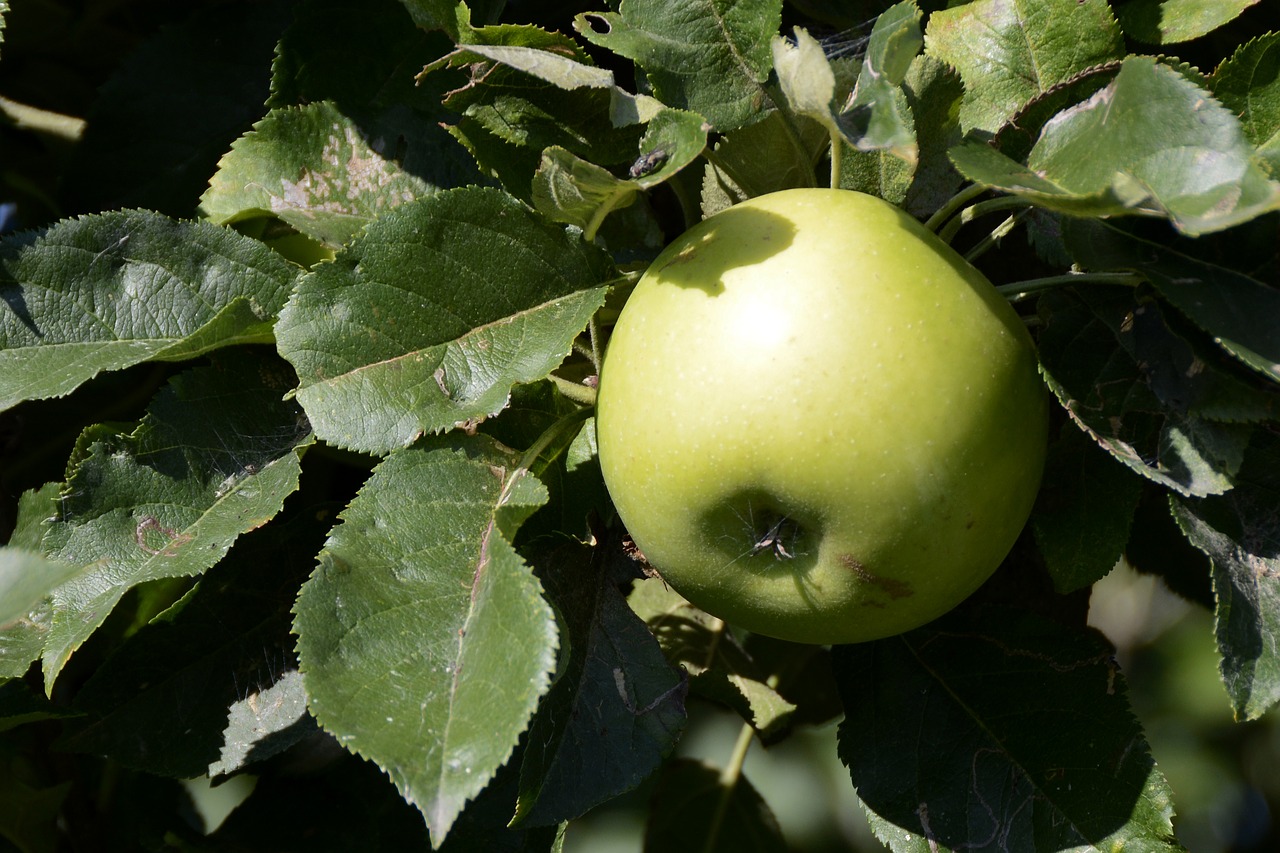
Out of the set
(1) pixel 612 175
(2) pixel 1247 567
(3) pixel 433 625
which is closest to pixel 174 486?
(3) pixel 433 625

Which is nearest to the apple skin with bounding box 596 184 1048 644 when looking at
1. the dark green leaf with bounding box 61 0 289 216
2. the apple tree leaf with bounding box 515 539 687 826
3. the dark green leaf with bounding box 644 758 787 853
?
the apple tree leaf with bounding box 515 539 687 826

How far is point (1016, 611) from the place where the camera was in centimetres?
99

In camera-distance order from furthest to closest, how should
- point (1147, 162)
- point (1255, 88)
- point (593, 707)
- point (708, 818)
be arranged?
1. point (708, 818)
2. point (593, 707)
3. point (1255, 88)
4. point (1147, 162)

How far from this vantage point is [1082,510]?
2.84 ft

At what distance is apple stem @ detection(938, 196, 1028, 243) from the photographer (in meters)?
0.79

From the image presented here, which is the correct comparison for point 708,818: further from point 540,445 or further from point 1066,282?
point 1066,282

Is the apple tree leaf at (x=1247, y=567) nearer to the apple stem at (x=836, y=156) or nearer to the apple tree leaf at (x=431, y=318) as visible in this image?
the apple stem at (x=836, y=156)

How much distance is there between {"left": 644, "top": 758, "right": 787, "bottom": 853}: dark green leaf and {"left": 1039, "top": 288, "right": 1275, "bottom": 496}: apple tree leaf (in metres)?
0.95

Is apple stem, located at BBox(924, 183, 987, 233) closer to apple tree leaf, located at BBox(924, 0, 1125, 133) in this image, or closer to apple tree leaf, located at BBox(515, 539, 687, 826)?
apple tree leaf, located at BBox(924, 0, 1125, 133)

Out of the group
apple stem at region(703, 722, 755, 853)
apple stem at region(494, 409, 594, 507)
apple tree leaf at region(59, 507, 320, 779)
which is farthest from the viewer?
apple stem at region(703, 722, 755, 853)

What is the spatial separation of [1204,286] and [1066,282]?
101 millimetres

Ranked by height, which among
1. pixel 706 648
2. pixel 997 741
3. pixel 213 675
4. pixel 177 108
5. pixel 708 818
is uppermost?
pixel 177 108

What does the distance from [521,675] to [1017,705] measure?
A: 0.49 meters

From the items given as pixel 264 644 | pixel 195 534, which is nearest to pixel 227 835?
pixel 264 644
